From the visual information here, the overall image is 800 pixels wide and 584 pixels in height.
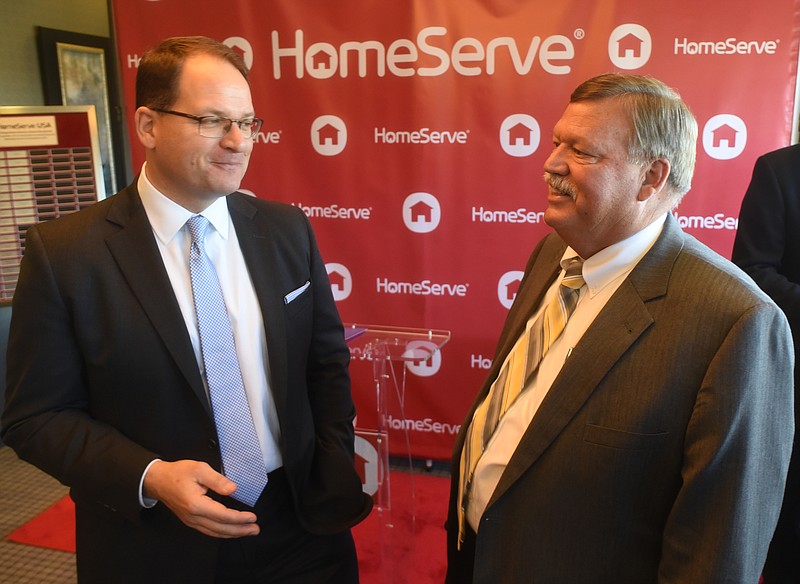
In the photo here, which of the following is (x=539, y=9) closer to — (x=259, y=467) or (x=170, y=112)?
(x=170, y=112)

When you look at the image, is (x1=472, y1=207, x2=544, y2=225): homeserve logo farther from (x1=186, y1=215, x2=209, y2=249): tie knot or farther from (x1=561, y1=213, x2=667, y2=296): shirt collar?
(x1=186, y1=215, x2=209, y2=249): tie knot

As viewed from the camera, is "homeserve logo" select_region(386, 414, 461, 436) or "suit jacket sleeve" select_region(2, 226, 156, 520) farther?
"homeserve logo" select_region(386, 414, 461, 436)

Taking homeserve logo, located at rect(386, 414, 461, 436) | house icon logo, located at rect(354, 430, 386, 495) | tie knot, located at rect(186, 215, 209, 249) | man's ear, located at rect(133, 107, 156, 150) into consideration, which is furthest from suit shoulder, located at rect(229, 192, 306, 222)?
homeserve logo, located at rect(386, 414, 461, 436)

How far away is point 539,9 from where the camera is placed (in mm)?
2941

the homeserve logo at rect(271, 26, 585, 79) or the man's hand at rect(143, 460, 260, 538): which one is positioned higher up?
the homeserve logo at rect(271, 26, 585, 79)

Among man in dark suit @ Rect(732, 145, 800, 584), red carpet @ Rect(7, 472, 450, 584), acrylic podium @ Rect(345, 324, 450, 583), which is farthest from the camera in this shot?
red carpet @ Rect(7, 472, 450, 584)

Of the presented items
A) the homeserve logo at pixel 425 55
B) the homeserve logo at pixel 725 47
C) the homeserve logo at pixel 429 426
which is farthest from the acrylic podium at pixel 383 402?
the homeserve logo at pixel 725 47

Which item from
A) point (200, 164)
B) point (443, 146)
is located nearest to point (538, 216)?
point (443, 146)

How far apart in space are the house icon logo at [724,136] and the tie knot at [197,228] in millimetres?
2343

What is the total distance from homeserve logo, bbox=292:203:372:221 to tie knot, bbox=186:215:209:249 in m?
1.91

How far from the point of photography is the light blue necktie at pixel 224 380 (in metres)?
1.36

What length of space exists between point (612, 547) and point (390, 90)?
2476 millimetres

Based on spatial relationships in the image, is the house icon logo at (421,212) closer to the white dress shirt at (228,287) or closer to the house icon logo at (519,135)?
the house icon logo at (519,135)

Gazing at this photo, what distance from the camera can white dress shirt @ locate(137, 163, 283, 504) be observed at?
1.39 m
